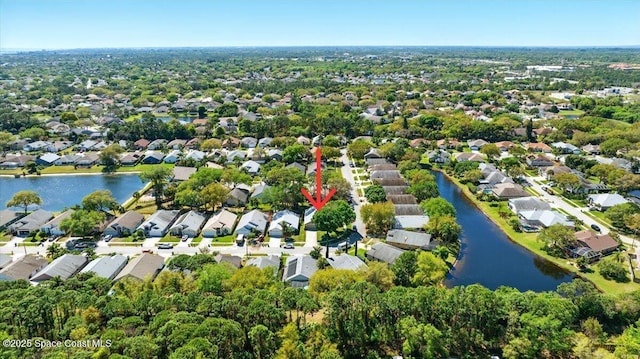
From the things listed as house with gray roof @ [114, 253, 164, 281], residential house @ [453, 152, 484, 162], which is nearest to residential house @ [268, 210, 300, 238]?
house with gray roof @ [114, 253, 164, 281]

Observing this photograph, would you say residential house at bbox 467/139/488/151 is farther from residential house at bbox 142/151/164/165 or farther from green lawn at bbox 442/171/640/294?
residential house at bbox 142/151/164/165

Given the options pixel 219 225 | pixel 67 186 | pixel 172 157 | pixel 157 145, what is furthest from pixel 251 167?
pixel 67 186

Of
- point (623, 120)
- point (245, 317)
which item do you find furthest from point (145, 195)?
point (623, 120)

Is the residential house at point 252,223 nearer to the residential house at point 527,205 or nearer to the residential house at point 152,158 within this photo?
the residential house at point 527,205

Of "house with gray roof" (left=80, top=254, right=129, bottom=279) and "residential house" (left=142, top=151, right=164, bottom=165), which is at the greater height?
"residential house" (left=142, top=151, right=164, bottom=165)

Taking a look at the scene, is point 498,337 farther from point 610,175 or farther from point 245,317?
point 610,175

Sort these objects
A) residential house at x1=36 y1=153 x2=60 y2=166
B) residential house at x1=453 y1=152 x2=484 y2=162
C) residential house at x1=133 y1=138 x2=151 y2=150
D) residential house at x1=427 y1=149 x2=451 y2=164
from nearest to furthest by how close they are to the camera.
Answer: residential house at x1=453 y1=152 x2=484 y2=162
residential house at x1=36 y1=153 x2=60 y2=166
residential house at x1=427 y1=149 x2=451 y2=164
residential house at x1=133 y1=138 x2=151 y2=150
